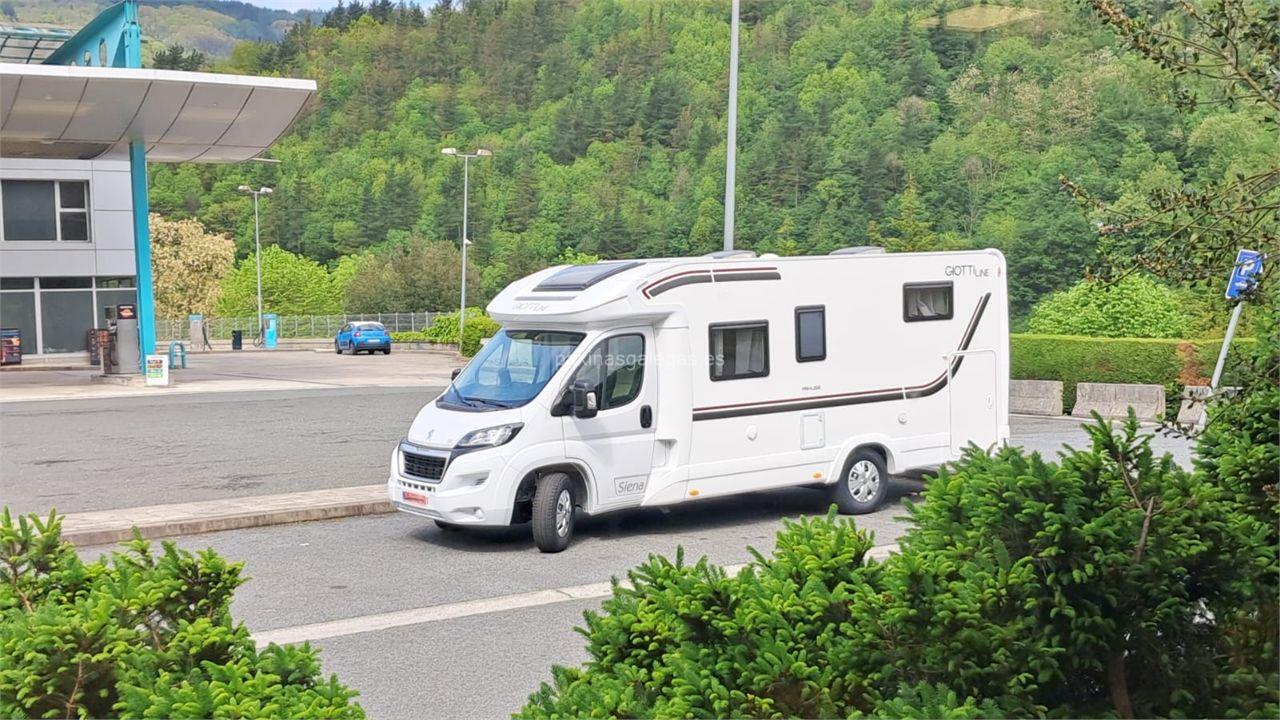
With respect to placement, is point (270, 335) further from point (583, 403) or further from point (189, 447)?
point (583, 403)

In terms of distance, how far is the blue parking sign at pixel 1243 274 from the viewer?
4.92 meters

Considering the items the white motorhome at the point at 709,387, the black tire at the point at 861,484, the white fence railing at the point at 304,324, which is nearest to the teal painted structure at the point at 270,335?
the white fence railing at the point at 304,324

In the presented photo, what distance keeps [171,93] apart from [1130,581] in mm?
34301

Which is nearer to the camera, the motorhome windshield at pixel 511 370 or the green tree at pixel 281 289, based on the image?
the motorhome windshield at pixel 511 370

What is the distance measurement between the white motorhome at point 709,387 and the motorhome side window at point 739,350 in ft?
0.05

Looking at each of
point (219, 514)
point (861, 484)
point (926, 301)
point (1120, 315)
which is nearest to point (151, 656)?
point (219, 514)

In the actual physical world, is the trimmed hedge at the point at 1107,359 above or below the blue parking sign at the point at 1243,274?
below

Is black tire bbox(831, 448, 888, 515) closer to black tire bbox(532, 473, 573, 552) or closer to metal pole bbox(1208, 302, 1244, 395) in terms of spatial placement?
black tire bbox(532, 473, 573, 552)

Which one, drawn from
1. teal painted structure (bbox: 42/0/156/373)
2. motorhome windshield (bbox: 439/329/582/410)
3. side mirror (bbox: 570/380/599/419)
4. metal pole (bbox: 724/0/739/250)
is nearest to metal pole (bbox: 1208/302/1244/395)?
side mirror (bbox: 570/380/599/419)

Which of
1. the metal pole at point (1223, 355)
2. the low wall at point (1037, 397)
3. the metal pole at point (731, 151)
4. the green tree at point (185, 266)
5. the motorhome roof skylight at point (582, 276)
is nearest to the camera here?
the metal pole at point (1223, 355)

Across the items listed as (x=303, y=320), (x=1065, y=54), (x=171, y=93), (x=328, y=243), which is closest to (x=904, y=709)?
(x=171, y=93)

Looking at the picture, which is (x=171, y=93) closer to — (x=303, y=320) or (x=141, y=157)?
(x=141, y=157)

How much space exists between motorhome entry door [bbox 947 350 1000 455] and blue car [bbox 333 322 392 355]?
48.7m

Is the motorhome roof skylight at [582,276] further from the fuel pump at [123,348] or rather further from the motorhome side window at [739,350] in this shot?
the fuel pump at [123,348]
